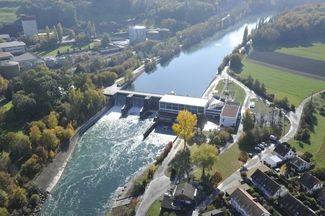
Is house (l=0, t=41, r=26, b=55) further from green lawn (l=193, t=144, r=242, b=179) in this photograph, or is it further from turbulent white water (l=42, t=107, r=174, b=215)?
green lawn (l=193, t=144, r=242, b=179)

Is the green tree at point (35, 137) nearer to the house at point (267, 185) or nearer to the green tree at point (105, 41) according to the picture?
Result: the house at point (267, 185)

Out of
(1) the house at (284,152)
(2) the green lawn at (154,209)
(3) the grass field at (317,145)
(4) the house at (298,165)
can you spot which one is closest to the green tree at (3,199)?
(2) the green lawn at (154,209)

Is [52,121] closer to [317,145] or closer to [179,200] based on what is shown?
[179,200]

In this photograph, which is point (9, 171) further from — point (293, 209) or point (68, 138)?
point (293, 209)

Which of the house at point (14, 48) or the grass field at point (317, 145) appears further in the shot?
the house at point (14, 48)

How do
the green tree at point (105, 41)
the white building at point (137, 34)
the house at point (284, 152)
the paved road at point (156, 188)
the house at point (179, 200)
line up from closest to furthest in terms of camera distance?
1. the house at point (179, 200)
2. the paved road at point (156, 188)
3. the house at point (284, 152)
4. the green tree at point (105, 41)
5. the white building at point (137, 34)

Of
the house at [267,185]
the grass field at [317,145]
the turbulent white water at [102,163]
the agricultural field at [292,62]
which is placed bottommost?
the turbulent white water at [102,163]

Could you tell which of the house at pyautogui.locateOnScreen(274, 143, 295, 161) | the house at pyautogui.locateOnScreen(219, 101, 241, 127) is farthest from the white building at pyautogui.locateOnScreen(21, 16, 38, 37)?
the house at pyautogui.locateOnScreen(274, 143, 295, 161)
